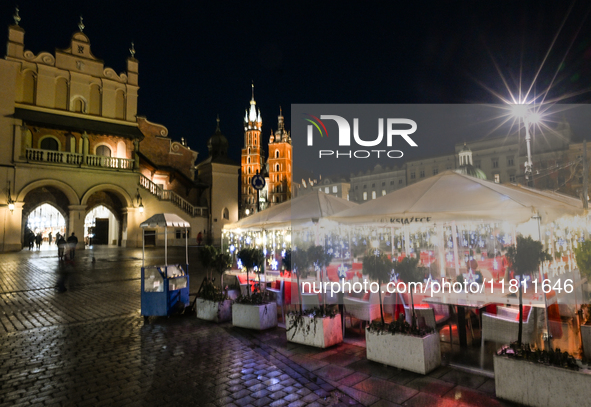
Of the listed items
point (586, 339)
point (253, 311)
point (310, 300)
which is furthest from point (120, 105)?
point (586, 339)

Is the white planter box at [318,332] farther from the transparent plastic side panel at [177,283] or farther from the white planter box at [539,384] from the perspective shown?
the transparent plastic side panel at [177,283]

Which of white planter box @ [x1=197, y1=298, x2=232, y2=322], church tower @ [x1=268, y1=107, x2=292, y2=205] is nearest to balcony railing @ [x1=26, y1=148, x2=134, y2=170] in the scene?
white planter box @ [x1=197, y1=298, x2=232, y2=322]

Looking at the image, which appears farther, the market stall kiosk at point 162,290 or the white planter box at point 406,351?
the market stall kiosk at point 162,290

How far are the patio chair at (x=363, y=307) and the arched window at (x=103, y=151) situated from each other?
85.1ft

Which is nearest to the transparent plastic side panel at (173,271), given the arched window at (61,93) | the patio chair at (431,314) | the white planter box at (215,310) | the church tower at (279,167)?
the white planter box at (215,310)

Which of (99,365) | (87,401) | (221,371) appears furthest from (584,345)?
(99,365)

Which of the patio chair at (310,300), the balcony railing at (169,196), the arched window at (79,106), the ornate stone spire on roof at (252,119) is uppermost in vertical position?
the ornate stone spire on roof at (252,119)

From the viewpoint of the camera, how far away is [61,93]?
85.2 ft

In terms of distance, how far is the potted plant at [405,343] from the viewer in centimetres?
440

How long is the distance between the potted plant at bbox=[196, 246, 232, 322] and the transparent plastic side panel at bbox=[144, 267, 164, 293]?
0.87 metres

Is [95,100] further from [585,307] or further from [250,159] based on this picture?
[250,159]

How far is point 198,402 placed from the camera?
379cm

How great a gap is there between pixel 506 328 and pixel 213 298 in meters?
5.26

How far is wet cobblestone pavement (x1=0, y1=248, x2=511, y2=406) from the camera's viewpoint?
3.87 metres
